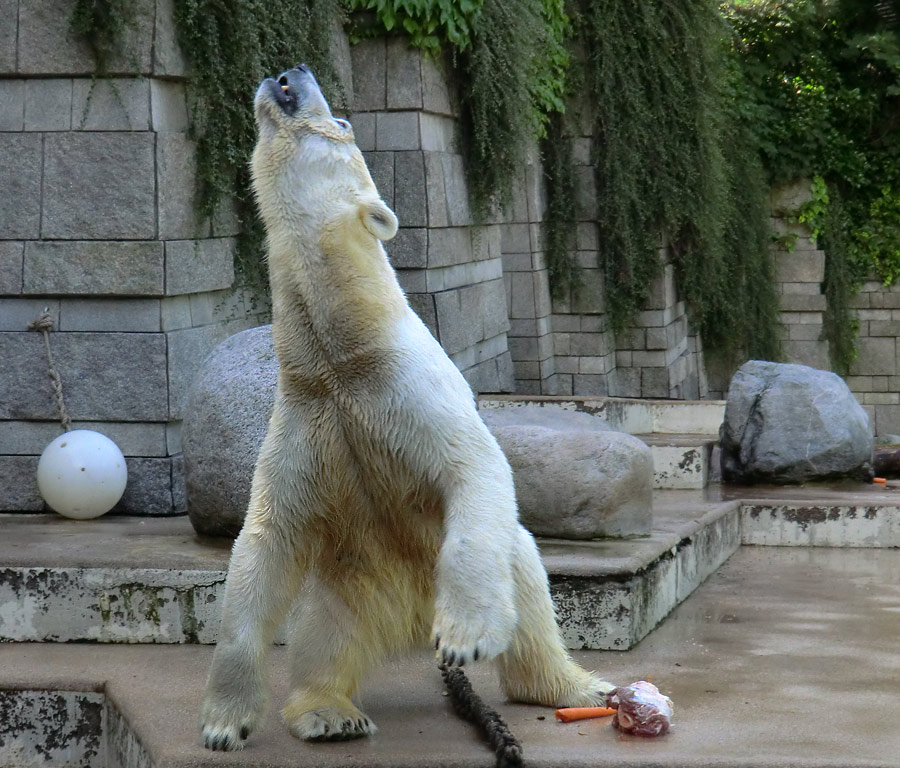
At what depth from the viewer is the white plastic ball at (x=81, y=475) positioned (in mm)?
5434

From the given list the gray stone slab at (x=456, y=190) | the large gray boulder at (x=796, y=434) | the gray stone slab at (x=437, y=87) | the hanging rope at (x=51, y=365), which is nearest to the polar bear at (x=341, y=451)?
the hanging rope at (x=51, y=365)

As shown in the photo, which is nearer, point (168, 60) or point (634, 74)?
point (168, 60)

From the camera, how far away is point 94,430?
591 cm

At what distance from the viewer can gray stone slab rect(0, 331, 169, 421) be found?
19.1 feet

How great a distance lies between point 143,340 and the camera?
19.1 feet

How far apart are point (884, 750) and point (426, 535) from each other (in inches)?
50.1

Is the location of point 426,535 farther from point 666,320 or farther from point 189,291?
point 666,320

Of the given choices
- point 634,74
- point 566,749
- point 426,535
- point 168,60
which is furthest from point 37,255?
point 634,74

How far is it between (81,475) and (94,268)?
3.34 ft

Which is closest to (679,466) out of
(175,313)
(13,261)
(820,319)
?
(175,313)

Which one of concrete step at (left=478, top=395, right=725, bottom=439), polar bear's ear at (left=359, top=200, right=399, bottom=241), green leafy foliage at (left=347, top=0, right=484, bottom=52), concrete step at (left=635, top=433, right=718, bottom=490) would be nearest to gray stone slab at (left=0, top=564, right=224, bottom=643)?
polar bear's ear at (left=359, top=200, right=399, bottom=241)

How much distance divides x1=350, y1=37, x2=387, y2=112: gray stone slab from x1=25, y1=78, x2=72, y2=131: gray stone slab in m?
2.31

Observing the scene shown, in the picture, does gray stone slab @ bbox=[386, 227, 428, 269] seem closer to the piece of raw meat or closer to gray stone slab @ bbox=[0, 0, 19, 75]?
gray stone slab @ bbox=[0, 0, 19, 75]

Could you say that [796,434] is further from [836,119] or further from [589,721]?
[836,119]
